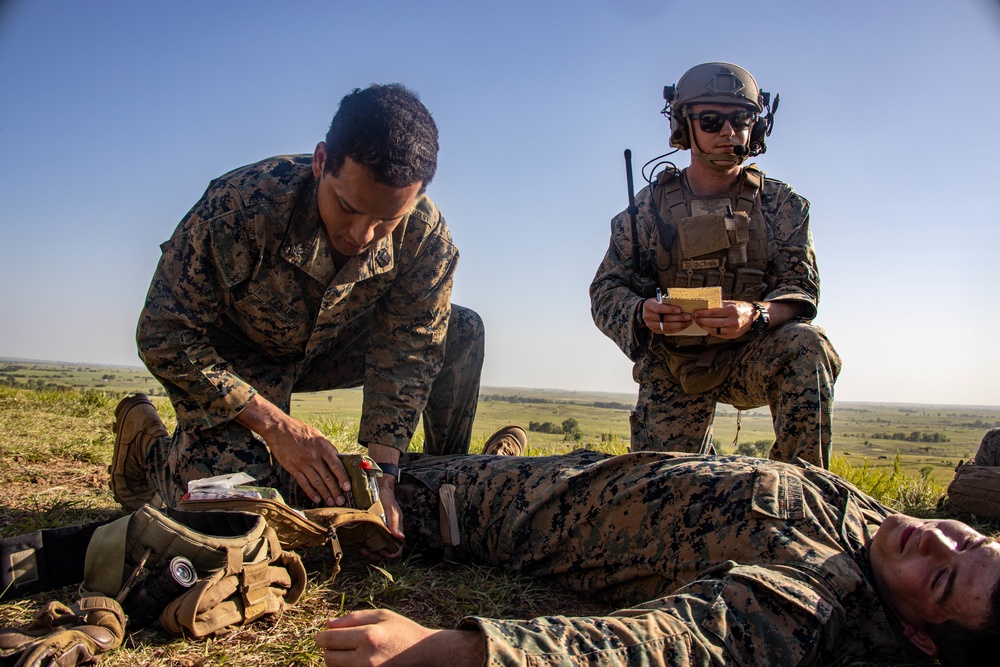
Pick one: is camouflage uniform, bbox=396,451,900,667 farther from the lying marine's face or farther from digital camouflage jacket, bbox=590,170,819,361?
digital camouflage jacket, bbox=590,170,819,361

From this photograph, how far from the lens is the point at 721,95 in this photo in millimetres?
4520

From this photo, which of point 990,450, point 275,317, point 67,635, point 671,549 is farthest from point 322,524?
point 990,450

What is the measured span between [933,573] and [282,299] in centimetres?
290

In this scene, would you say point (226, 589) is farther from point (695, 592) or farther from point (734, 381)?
point (734, 381)

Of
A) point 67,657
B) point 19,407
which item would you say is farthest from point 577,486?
point 19,407

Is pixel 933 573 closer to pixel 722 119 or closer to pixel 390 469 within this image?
pixel 390 469

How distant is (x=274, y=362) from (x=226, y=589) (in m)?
1.81

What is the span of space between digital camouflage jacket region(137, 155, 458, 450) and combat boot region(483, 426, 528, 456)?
35.5 inches

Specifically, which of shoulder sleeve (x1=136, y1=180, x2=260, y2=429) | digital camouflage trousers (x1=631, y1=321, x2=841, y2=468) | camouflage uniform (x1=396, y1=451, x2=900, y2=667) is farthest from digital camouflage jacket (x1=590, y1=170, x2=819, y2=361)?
shoulder sleeve (x1=136, y1=180, x2=260, y2=429)

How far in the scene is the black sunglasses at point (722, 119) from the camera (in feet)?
14.8

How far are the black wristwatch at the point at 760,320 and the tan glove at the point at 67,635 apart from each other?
339 centimetres

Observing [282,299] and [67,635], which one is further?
[282,299]

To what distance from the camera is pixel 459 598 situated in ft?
8.98

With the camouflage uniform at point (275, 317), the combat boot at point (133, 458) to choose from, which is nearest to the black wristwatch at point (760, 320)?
the camouflage uniform at point (275, 317)
